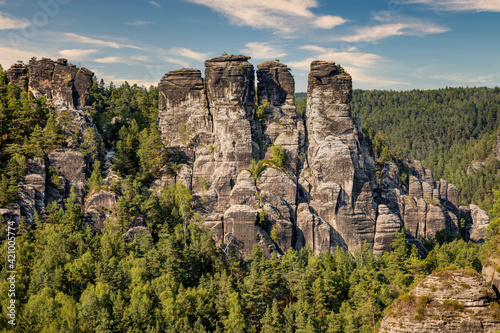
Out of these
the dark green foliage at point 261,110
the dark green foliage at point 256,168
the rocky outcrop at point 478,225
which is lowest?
the rocky outcrop at point 478,225

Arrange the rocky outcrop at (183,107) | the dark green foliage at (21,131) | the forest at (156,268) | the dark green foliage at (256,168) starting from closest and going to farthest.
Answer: the forest at (156,268), the dark green foliage at (21,131), the dark green foliage at (256,168), the rocky outcrop at (183,107)

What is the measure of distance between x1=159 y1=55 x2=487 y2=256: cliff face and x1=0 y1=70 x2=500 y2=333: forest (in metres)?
3.87

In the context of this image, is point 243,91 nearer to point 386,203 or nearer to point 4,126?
point 386,203

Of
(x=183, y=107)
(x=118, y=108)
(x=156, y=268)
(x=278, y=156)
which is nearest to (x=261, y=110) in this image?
(x=278, y=156)

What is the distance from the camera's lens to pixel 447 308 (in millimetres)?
33406

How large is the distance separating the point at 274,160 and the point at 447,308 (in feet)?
152

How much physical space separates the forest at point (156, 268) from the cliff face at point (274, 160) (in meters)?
3.87

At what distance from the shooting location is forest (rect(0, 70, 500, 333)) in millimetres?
47844

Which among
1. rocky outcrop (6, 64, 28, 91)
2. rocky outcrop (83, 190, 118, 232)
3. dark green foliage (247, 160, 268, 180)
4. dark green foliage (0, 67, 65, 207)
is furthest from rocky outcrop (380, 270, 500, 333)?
rocky outcrop (6, 64, 28, 91)

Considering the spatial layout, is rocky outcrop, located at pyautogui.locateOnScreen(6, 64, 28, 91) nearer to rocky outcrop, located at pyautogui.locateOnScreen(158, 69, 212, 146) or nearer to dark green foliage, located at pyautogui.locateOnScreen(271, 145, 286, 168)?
rocky outcrop, located at pyautogui.locateOnScreen(158, 69, 212, 146)

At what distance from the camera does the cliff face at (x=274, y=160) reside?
2842 inches

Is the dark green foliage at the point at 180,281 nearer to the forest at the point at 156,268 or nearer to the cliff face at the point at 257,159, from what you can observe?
the forest at the point at 156,268

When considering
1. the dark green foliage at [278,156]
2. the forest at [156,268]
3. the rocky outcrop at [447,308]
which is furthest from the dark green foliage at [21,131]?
the rocky outcrop at [447,308]

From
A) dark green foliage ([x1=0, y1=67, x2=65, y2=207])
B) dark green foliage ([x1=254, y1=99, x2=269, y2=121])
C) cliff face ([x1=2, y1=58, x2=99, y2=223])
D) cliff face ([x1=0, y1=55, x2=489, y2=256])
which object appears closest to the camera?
cliff face ([x1=2, y1=58, x2=99, y2=223])
